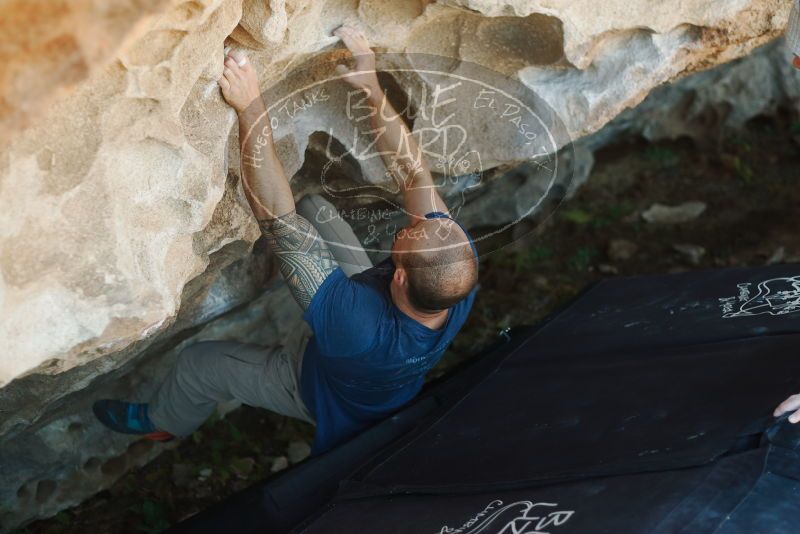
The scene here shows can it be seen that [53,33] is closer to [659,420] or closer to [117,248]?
[117,248]

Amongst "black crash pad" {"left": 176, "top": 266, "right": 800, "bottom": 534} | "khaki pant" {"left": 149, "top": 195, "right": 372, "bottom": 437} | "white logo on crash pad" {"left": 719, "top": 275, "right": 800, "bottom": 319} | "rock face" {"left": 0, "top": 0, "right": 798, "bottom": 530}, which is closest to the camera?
"rock face" {"left": 0, "top": 0, "right": 798, "bottom": 530}

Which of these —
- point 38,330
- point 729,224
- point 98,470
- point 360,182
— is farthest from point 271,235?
point 729,224

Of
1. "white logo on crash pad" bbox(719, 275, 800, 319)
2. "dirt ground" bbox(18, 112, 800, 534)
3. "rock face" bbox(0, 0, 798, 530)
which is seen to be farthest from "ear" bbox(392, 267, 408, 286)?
"dirt ground" bbox(18, 112, 800, 534)

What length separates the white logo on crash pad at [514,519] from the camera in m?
1.75

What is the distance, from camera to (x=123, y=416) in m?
2.81

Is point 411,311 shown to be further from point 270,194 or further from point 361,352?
point 270,194

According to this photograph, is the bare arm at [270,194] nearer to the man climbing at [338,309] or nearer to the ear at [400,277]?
the man climbing at [338,309]

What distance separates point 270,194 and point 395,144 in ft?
1.15

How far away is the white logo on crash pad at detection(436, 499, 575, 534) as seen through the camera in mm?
1751

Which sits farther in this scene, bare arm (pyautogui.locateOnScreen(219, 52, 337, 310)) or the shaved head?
the shaved head

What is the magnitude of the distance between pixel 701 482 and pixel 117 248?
3.76 ft

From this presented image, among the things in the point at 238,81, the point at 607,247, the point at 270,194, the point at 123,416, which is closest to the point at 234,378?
the point at 123,416

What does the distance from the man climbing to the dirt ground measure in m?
0.32

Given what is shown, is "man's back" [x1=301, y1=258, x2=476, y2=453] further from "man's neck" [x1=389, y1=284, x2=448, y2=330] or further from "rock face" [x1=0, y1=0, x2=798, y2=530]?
"rock face" [x1=0, y1=0, x2=798, y2=530]
